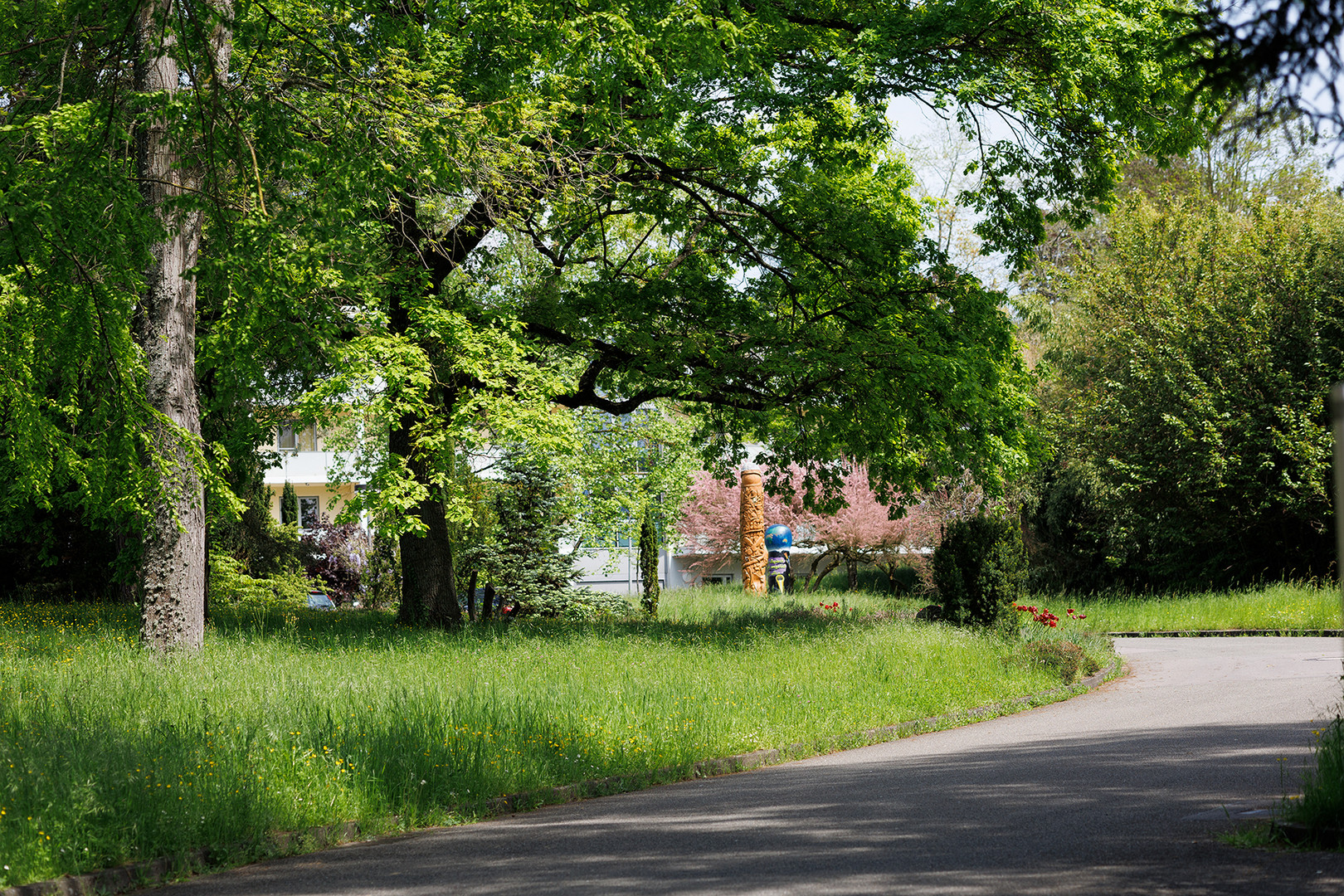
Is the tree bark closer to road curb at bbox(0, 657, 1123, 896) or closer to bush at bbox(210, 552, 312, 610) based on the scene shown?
bush at bbox(210, 552, 312, 610)

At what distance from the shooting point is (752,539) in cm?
3416

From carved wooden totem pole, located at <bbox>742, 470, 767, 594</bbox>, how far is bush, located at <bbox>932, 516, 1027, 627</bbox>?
13.2 m

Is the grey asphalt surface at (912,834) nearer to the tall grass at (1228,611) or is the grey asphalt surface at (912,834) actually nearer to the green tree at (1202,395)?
the tall grass at (1228,611)

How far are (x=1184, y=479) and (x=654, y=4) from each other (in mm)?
21852

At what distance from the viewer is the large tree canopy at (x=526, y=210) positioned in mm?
10984

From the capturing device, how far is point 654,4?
1570 centimetres

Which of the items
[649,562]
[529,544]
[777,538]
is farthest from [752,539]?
[529,544]

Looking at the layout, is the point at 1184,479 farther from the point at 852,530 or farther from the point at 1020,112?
the point at 1020,112

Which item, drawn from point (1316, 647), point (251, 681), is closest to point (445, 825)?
point (251, 681)

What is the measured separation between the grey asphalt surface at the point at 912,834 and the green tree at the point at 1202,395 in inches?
808

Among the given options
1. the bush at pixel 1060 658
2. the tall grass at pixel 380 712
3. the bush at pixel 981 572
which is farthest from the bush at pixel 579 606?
the bush at pixel 1060 658

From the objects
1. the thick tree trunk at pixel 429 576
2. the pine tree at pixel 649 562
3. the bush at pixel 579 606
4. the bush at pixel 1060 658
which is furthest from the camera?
the pine tree at pixel 649 562

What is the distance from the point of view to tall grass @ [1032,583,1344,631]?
26.4 meters

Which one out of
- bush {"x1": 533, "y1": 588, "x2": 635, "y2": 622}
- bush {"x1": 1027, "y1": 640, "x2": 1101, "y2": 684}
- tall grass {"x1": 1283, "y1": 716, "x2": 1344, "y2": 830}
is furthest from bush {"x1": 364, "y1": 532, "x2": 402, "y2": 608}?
tall grass {"x1": 1283, "y1": 716, "x2": 1344, "y2": 830}
